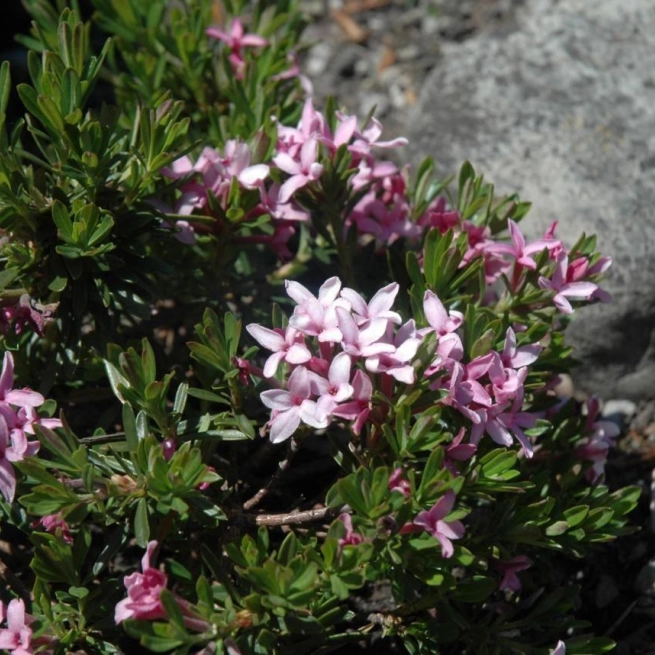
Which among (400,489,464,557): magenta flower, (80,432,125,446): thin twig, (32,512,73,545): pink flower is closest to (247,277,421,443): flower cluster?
(400,489,464,557): magenta flower

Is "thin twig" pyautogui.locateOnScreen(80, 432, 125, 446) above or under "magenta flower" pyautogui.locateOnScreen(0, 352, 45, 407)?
under

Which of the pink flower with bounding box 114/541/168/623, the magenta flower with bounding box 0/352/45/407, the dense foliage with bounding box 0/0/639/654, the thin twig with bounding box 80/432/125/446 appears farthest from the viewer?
the thin twig with bounding box 80/432/125/446

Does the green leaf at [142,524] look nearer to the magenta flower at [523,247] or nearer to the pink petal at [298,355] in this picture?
the pink petal at [298,355]

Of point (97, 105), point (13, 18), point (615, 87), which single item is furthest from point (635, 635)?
point (13, 18)

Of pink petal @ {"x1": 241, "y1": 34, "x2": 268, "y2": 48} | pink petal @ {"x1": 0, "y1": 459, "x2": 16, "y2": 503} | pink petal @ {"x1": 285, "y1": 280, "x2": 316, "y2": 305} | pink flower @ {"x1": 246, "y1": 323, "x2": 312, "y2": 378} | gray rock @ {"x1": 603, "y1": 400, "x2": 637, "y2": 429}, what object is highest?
pink petal @ {"x1": 241, "y1": 34, "x2": 268, "y2": 48}

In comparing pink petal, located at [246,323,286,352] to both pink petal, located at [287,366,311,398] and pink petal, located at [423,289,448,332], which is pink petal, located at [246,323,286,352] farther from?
pink petal, located at [423,289,448,332]

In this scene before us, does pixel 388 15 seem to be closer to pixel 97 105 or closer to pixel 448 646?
pixel 97 105

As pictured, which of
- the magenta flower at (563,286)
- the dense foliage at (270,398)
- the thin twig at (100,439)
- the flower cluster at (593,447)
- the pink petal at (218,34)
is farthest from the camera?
the pink petal at (218,34)

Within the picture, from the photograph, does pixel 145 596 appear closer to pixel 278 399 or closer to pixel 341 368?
pixel 278 399

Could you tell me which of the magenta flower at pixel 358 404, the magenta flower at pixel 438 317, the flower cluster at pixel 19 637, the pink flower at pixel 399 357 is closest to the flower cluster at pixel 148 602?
the flower cluster at pixel 19 637

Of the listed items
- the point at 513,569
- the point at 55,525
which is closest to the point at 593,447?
the point at 513,569
